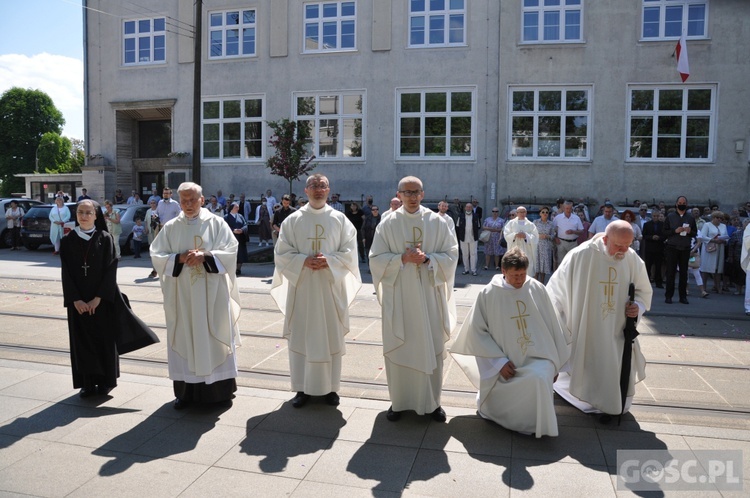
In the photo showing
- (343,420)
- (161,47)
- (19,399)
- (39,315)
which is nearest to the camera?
(343,420)

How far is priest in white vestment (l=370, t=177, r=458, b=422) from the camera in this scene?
18.1 ft

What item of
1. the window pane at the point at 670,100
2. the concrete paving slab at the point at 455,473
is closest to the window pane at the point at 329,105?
the window pane at the point at 670,100

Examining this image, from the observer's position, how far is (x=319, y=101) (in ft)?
78.7

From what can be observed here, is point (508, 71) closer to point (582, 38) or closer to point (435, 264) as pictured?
point (582, 38)

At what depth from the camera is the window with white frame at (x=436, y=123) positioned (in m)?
22.6

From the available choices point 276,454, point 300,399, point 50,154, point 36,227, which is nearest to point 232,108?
point 36,227

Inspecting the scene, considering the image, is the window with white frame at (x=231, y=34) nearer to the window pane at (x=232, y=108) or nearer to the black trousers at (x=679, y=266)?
the window pane at (x=232, y=108)

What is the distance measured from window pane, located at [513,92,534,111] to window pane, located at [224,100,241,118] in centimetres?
1075

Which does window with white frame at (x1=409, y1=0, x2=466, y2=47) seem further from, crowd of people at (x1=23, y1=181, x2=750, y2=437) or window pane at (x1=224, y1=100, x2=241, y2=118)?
crowd of people at (x1=23, y1=181, x2=750, y2=437)

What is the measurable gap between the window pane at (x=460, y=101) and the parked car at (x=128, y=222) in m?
11.2

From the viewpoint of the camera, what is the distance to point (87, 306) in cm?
590

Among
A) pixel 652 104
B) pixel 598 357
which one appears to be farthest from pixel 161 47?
pixel 598 357

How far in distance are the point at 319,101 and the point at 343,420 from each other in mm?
19880

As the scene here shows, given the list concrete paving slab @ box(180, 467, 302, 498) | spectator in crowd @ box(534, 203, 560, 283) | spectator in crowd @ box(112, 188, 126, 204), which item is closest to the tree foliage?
spectator in crowd @ box(112, 188, 126, 204)
